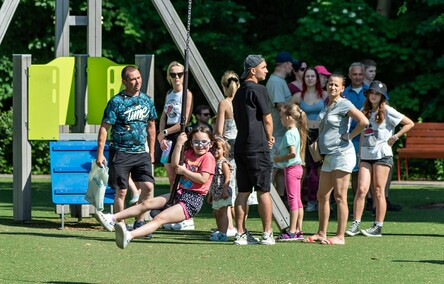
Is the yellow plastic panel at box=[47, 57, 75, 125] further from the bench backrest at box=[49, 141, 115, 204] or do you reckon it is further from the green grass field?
the green grass field

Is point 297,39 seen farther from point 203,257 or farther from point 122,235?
point 122,235

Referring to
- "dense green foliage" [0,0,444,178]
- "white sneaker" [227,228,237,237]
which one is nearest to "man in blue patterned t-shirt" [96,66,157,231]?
"white sneaker" [227,228,237,237]

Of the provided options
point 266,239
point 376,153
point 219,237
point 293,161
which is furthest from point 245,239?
point 376,153

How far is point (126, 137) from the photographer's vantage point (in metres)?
12.9

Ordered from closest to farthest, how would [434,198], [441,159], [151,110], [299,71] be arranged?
[151,110] → [299,71] → [434,198] → [441,159]

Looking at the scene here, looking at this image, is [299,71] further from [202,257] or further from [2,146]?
[2,146]

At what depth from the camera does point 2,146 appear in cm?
2488

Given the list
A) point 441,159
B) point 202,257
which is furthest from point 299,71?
point 441,159

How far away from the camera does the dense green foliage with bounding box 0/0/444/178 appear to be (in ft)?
84.6

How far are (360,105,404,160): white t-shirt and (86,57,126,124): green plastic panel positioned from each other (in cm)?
297

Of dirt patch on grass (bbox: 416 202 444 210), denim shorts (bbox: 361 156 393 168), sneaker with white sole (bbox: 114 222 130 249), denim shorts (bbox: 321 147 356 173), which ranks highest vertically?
denim shorts (bbox: 321 147 356 173)

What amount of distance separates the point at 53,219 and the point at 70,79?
1648 millimetres

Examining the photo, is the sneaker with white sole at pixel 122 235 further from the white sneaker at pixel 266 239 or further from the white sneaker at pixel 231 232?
the white sneaker at pixel 231 232

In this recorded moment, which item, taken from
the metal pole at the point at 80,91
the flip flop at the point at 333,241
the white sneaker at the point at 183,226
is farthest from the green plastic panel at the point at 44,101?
the flip flop at the point at 333,241
